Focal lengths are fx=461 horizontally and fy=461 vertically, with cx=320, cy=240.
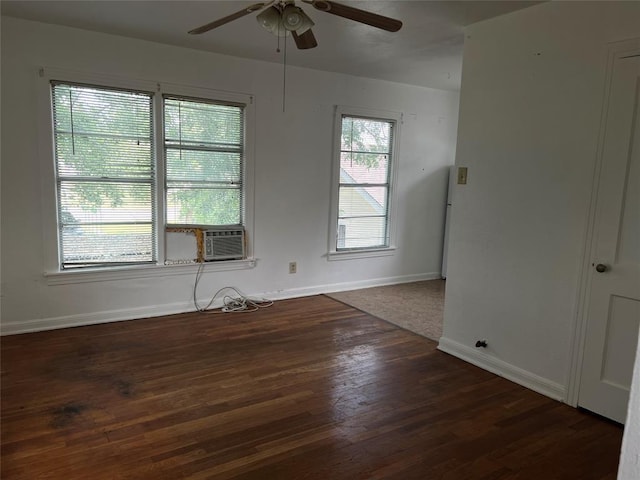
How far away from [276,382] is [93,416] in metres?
1.08

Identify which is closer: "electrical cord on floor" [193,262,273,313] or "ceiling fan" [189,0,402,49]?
"ceiling fan" [189,0,402,49]

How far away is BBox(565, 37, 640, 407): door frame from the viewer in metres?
2.56

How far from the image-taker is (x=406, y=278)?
598 cm

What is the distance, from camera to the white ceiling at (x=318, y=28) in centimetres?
302

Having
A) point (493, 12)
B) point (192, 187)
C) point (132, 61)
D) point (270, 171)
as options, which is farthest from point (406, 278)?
point (132, 61)

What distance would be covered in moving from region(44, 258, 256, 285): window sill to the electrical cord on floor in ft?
0.44

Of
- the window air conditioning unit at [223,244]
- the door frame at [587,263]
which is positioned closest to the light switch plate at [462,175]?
the door frame at [587,263]

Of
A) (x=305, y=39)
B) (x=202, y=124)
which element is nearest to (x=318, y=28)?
(x=305, y=39)

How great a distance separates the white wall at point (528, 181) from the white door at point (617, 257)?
0.10 meters

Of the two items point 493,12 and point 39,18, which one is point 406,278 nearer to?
point 493,12

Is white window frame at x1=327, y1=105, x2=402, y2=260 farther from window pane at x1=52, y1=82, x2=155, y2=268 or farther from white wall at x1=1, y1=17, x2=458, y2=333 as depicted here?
window pane at x1=52, y1=82, x2=155, y2=268

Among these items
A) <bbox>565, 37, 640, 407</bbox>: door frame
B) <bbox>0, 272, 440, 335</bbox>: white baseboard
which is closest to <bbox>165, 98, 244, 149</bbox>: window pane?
<bbox>0, 272, 440, 335</bbox>: white baseboard

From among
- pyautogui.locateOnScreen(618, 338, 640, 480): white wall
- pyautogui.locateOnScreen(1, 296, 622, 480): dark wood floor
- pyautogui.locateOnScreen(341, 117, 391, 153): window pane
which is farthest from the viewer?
pyautogui.locateOnScreen(341, 117, 391, 153): window pane

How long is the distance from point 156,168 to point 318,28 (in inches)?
73.9
